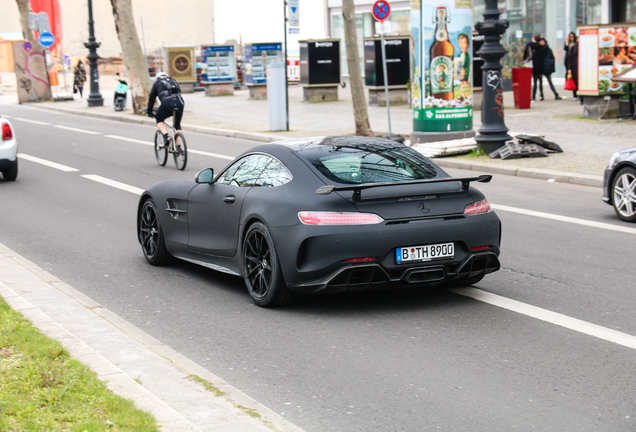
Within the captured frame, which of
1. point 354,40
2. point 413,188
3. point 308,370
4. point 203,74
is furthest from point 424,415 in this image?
point 203,74

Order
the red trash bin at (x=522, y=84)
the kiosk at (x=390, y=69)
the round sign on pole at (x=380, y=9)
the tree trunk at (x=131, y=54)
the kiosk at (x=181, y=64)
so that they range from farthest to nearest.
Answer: the kiosk at (x=181, y=64) < the tree trunk at (x=131, y=54) < the kiosk at (x=390, y=69) < the red trash bin at (x=522, y=84) < the round sign on pole at (x=380, y=9)

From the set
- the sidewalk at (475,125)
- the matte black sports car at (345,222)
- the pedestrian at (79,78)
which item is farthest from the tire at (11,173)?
the pedestrian at (79,78)

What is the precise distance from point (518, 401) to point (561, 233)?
536cm

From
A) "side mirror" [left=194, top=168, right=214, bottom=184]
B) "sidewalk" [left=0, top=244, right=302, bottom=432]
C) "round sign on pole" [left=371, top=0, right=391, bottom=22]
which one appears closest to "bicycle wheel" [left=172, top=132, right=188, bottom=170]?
"round sign on pole" [left=371, top=0, right=391, bottom=22]

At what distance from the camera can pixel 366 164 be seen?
6.86 m

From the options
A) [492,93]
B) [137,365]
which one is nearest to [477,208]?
[137,365]

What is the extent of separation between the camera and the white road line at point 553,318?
583cm

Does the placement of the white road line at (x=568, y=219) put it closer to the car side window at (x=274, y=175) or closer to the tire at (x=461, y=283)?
the tire at (x=461, y=283)

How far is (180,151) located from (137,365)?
11.9 m

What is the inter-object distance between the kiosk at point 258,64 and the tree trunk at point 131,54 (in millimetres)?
5625

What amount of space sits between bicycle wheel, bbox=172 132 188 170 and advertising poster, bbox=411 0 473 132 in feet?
17.7

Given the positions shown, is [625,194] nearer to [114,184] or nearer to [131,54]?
[114,184]

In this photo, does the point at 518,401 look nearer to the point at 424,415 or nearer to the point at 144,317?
the point at 424,415

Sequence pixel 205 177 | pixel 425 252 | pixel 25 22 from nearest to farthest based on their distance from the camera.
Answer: pixel 425 252 → pixel 205 177 → pixel 25 22
